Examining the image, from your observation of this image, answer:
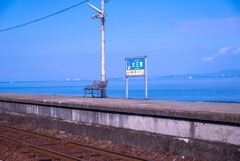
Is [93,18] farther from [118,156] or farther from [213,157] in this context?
[213,157]

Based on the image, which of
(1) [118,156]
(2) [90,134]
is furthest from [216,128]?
(2) [90,134]

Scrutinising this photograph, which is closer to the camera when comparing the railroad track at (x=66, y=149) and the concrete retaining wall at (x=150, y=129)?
the concrete retaining wall at (x=150, y=129)

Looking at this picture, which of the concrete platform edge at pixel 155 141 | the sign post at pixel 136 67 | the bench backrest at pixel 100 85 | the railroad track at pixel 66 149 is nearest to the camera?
the concrete platform edge at pixel 155 141

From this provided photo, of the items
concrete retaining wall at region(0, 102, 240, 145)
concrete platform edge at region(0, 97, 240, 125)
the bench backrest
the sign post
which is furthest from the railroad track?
the sign post

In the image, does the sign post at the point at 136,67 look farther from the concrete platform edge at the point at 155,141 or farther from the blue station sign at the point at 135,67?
the concrete platform edge at the point at 155,141

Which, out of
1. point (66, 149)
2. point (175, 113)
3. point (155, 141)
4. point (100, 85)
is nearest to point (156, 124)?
point (155, 141)

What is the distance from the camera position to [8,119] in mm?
15516

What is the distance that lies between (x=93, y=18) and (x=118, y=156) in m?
11.2

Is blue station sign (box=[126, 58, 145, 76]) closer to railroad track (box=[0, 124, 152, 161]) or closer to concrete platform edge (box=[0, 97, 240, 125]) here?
concrete platform edge (box=[0, 97, 240, 125])

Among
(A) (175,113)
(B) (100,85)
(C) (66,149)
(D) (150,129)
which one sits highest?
(B) (100,85)

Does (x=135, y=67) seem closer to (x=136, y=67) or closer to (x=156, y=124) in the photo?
(x=136, y=67)

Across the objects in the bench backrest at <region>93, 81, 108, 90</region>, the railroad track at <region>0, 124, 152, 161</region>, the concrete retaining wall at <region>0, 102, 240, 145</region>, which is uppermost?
the bench backrest at <region>93, 81, 108, 90</region>

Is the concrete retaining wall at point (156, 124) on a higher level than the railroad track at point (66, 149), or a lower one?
higher

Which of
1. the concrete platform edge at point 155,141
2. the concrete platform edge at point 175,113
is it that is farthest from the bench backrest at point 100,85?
the concrete platform edge at point 175,113
